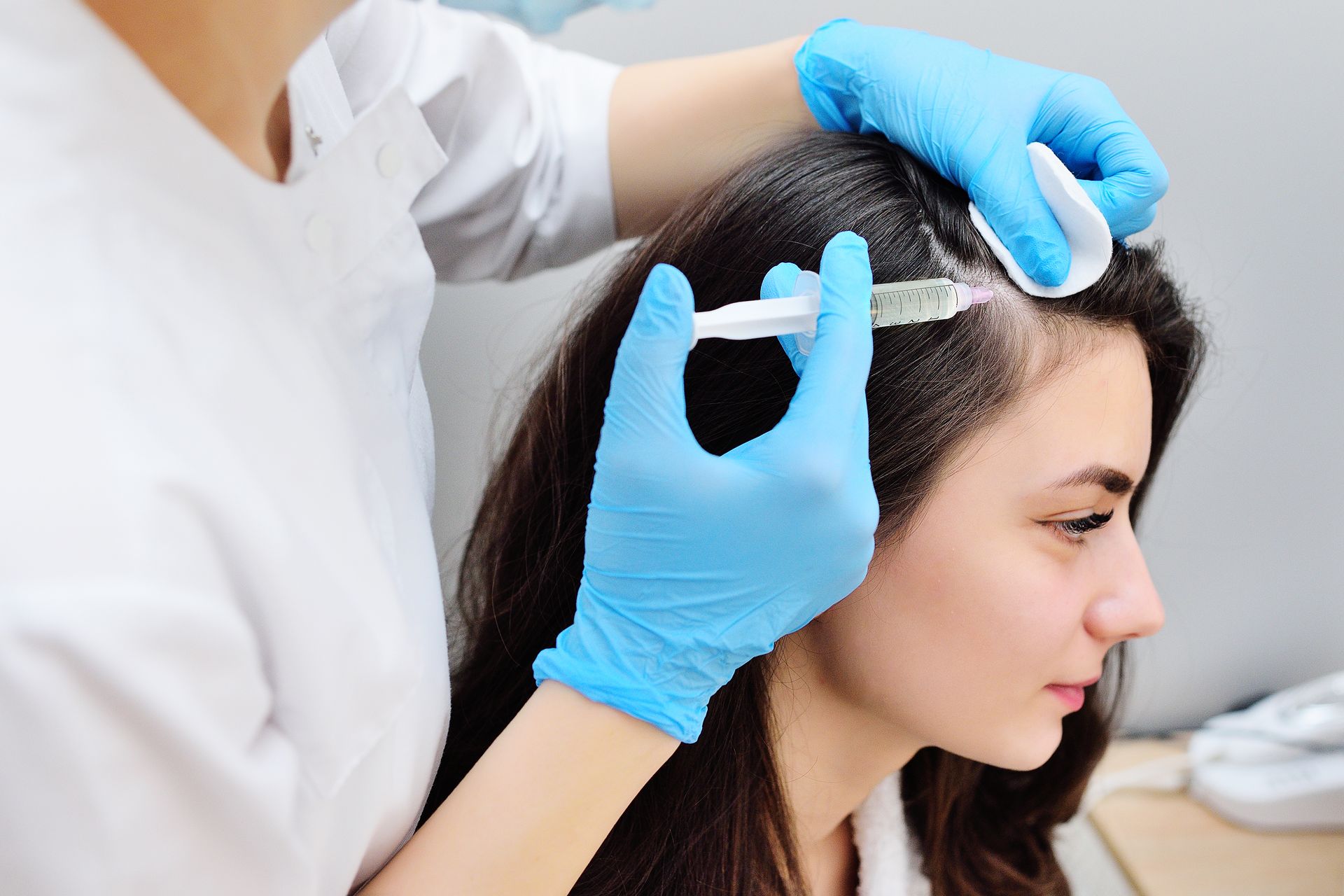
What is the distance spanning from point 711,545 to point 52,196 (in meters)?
0.44

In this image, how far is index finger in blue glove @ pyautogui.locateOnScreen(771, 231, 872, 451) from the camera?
65cm

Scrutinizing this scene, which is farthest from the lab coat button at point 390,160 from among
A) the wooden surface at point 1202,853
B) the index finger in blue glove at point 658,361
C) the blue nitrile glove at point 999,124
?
the wooden surface at point 1202,853

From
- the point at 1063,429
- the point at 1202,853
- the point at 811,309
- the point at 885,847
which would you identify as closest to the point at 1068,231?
the point at 1063,429

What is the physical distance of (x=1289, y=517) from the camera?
4.69ft

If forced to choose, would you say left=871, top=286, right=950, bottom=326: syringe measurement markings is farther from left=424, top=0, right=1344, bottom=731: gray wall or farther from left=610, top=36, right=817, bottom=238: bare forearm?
left=424, top=0, right=1344, bottom=731: gray wall

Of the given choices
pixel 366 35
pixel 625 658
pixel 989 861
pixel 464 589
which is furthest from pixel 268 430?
pixel 989 861

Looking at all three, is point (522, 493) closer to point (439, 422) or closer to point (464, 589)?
point (464, 589)

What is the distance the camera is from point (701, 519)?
0.66 meters

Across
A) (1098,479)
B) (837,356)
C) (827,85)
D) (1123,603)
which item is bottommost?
(1123,603)

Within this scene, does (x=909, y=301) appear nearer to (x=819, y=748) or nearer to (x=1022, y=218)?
(x=1022, y=218)

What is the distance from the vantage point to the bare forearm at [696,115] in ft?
3.30

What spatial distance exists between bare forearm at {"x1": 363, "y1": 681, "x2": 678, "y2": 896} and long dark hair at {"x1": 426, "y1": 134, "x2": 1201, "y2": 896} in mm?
217

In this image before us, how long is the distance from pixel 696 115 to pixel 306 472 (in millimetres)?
641

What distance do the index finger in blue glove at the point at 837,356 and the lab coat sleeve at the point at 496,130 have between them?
1.52ft
